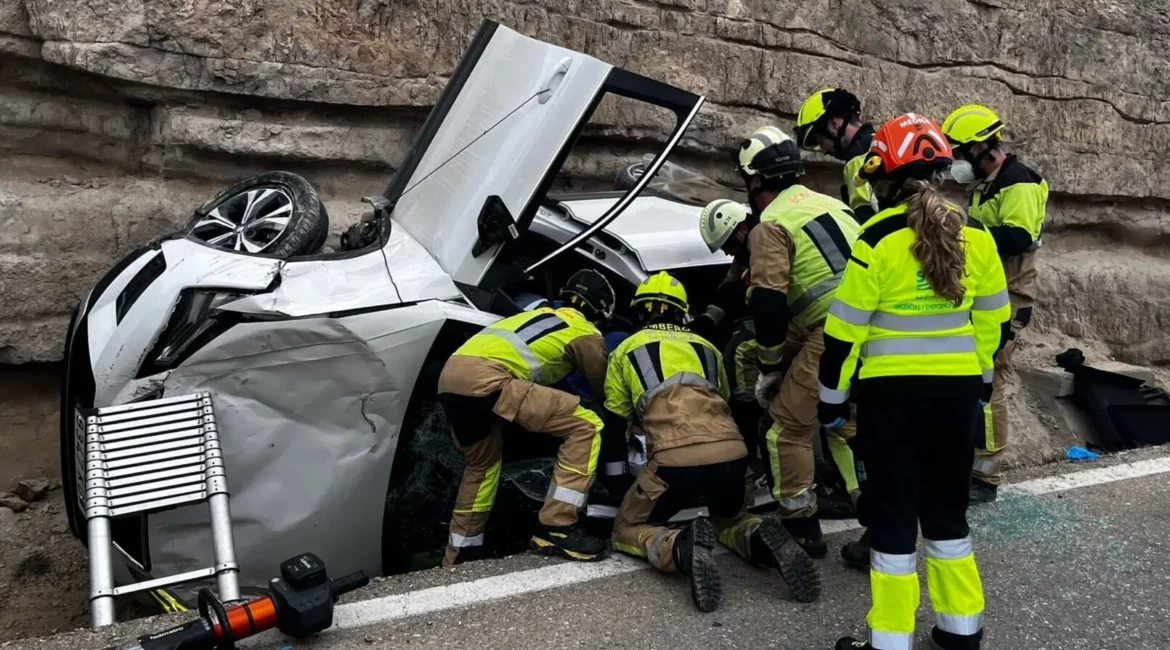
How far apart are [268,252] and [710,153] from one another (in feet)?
15.2

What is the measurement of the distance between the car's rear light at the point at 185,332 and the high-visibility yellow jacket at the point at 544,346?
98 centimetres

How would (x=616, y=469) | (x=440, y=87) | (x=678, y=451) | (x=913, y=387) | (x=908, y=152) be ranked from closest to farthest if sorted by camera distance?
(x=913, y=387) < (x=908, y=152) < (x=678, y=451) < (x=616, y=469) < (x=440, y=87)

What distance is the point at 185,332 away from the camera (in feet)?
12.4

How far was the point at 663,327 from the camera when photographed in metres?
4.21

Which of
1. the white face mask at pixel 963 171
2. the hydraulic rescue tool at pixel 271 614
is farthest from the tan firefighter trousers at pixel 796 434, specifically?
the hydraulic rescue tool at pixel 271 614

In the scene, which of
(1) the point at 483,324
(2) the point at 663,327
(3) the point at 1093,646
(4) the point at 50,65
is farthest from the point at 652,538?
(4) the point at 50,65

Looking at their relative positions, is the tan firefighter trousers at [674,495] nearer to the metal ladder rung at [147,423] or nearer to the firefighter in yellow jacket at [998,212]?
→ the firefighter in yellow jacket at [998,212]

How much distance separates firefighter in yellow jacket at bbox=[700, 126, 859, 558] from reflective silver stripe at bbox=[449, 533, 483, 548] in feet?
4.38

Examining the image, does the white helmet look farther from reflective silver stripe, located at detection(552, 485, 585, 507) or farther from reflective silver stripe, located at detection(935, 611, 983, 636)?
reflective silver stripe, located at detection(935, 611, 983, 636)

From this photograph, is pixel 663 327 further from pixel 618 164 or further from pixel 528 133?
pixel 618 164

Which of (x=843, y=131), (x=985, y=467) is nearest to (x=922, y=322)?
(x=985, y=467)

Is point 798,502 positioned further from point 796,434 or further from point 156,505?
point 156,505

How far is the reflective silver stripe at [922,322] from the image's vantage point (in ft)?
10.5

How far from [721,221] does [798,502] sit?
1426 mm
